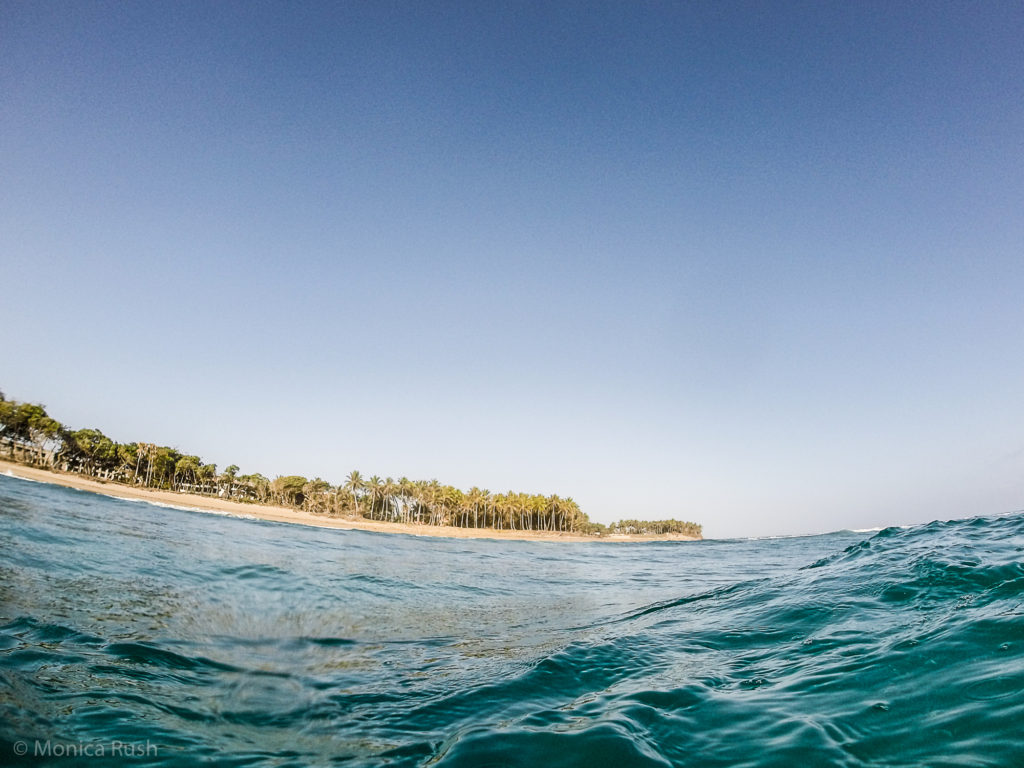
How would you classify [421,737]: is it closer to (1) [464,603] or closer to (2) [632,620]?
(2) [632,620]

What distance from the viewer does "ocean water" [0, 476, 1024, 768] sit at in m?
3.15

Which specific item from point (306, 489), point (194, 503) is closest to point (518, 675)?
point (194, 503)

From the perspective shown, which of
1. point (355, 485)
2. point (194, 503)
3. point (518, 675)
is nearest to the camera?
point (518, 675)

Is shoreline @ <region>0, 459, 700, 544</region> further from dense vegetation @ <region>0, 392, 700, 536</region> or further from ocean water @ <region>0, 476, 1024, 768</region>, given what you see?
ocean water @ <region>0, 476, 1024, 768</region>

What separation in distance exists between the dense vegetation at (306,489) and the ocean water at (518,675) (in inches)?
4058

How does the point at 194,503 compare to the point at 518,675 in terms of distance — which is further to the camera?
the point at 194,503

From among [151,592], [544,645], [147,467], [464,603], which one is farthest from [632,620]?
[147,467]

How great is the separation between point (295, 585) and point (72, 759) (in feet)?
30.2

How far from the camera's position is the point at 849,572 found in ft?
31.5

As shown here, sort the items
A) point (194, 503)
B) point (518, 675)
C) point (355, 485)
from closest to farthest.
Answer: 1. point (518, 675)
2. point (194, 503)
3. point (355, 485)

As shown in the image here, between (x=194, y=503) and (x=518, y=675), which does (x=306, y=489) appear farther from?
(x=518, y=675)

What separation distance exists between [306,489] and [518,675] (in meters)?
122

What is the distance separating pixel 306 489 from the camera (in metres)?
114

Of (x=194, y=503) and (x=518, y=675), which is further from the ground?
(x=518, y=675)
